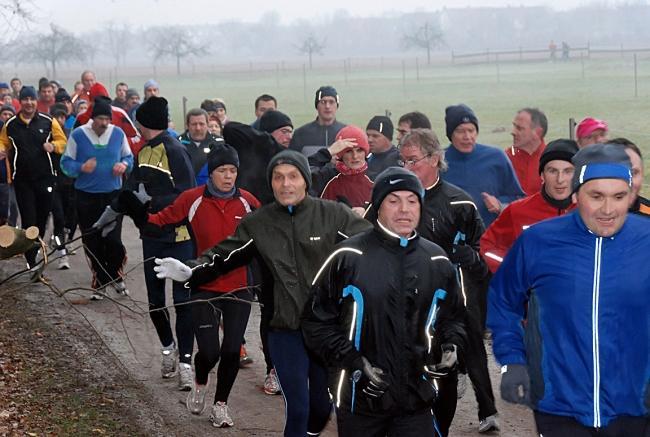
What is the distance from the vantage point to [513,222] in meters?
7.26

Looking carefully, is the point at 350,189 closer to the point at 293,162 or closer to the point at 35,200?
the point at 293,162

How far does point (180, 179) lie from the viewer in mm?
10008

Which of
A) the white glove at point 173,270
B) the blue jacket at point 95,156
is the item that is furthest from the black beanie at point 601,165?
the blue jacket at point 95,156

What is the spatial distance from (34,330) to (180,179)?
275 cm

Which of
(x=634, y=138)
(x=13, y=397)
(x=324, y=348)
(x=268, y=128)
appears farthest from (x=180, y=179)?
(x=634, y=138)

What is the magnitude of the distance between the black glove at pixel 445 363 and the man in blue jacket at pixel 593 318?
55 centimetres

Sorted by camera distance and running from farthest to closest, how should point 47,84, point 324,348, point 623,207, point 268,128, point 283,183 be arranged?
point 47,84 < point 268,128 < point 283,183 < point 324,348 < point 623,207

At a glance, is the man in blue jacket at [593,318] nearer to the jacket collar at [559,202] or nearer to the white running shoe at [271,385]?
the jacket collar at [559,202]

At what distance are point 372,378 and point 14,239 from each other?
4.23m

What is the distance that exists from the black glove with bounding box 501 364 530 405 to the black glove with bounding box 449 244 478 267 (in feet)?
8.66

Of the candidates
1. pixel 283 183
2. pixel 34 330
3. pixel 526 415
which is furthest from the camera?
pixel 34 330

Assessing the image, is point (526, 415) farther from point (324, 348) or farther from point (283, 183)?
point (324, 348)

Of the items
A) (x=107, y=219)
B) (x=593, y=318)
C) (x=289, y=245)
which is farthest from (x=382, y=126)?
(x=593, y=318)

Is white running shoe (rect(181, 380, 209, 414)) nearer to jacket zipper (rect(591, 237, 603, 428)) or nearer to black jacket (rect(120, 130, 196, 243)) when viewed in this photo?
black jacket (rect(120, 130, 196, 243))
